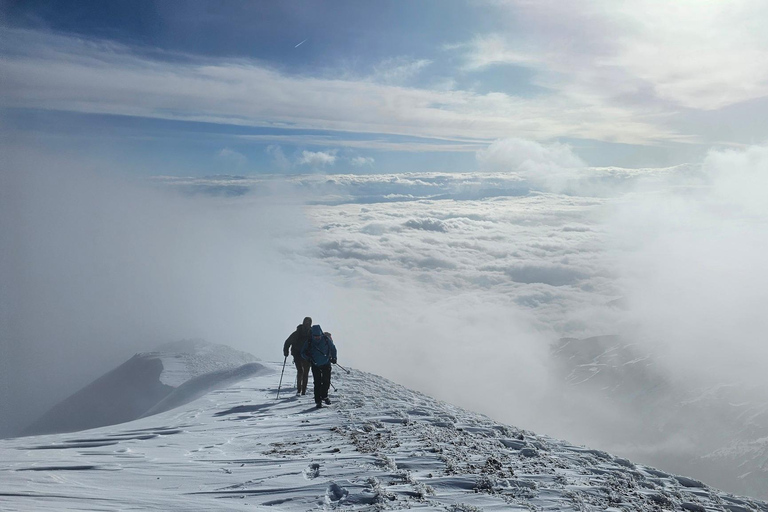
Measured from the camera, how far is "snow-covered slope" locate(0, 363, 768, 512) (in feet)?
24.4

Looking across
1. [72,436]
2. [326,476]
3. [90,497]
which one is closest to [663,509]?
[326,476]

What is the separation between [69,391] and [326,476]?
89941 mm

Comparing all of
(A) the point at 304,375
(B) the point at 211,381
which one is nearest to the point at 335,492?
(A) the point at 304,375

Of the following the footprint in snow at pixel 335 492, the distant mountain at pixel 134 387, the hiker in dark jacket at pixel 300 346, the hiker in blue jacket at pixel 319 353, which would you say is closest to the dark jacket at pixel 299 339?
the hiker in dark jacket at pixel 300 346

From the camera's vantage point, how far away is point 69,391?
270 ft

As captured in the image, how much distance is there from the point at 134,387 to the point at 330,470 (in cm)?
3641

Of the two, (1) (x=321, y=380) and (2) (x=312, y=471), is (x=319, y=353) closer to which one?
(1) (x=321, y=380)

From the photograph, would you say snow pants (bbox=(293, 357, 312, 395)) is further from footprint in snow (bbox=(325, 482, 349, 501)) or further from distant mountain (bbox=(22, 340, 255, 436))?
distant mountain (bbox=(22, 340, 255, 436))

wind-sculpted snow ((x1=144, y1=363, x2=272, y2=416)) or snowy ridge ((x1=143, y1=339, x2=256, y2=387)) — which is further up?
snowy ridge ((x1=143, y1=339, x2=256, y2=387))

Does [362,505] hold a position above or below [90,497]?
above

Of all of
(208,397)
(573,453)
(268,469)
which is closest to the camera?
(268,469)

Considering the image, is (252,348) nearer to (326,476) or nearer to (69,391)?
(69,391)

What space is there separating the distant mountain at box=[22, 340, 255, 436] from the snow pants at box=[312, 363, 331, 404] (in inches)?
843

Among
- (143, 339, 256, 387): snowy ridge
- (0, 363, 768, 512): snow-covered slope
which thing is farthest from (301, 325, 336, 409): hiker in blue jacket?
(143, 339, 256, 387): snowy ridge
